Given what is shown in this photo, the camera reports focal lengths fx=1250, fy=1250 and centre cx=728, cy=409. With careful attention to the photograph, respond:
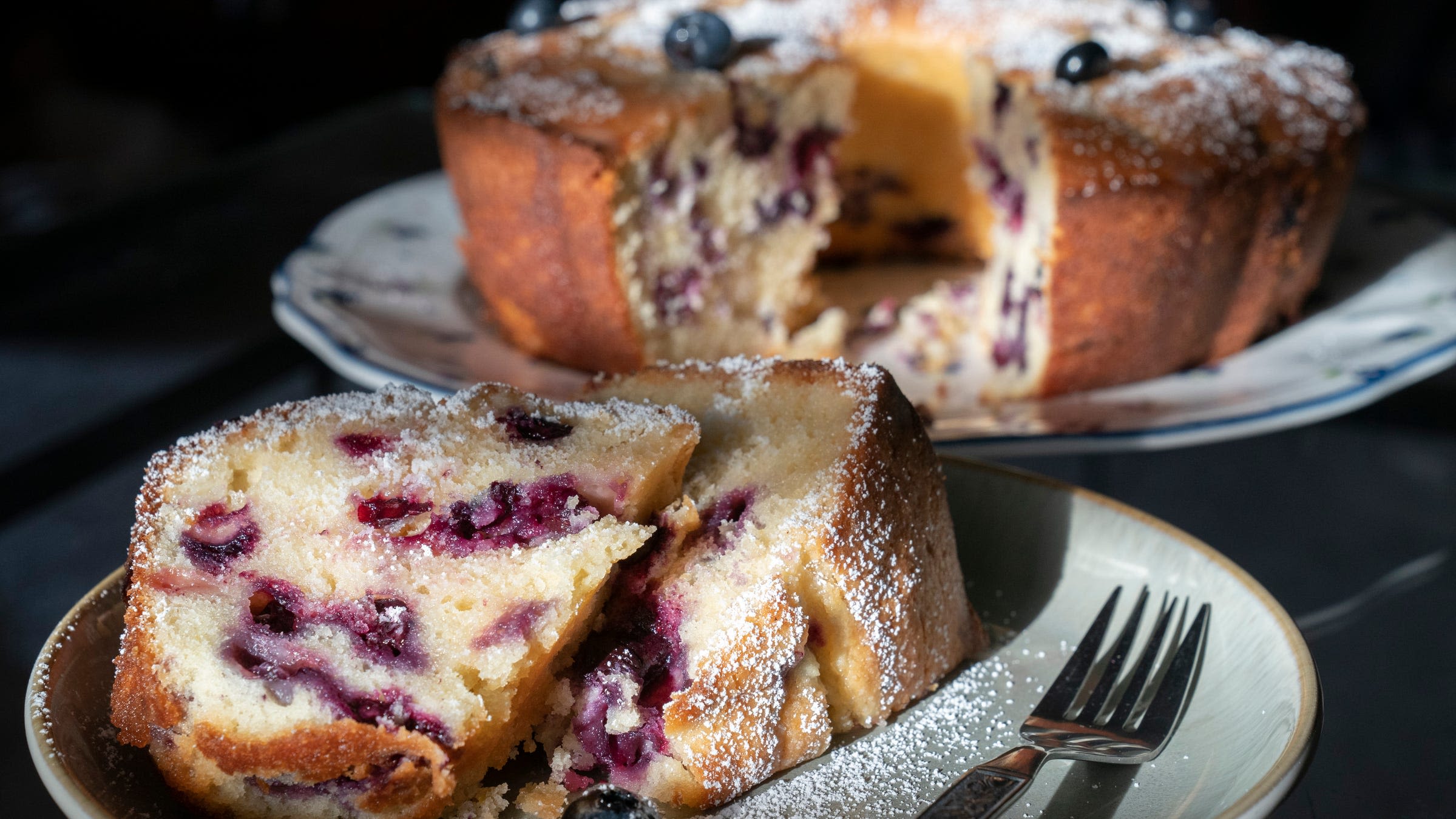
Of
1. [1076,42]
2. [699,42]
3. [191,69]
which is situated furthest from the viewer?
[191,69]

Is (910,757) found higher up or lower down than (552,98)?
lower down

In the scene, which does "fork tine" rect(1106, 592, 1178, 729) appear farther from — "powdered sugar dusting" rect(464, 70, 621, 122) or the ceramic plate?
"powdered sugar dusting" rect(464, 70, 621, 122)

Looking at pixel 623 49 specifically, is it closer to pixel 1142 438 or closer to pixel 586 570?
pixel 1142 438

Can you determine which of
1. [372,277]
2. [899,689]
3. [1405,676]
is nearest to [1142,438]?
[1405,676]

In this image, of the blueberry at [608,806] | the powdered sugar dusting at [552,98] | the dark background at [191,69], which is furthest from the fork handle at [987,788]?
the dark background at [191,69]

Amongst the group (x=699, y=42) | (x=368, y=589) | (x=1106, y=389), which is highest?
(x=699, y=42)

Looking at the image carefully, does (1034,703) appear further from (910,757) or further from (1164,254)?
(1164,254)

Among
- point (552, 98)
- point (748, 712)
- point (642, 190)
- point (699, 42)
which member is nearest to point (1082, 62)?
point (699, 42)

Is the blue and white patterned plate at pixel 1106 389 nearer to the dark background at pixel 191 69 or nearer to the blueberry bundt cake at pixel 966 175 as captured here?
the blueberry bundt cake at pixel 966 175
